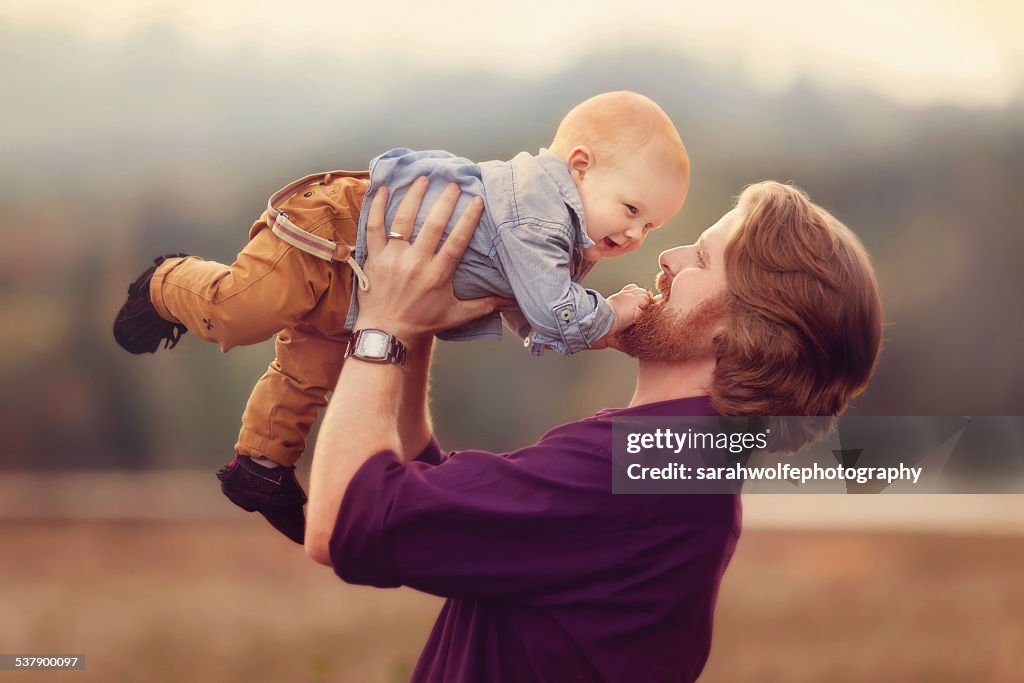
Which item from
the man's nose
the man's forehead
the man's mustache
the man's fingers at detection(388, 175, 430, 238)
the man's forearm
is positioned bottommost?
the man's forearm

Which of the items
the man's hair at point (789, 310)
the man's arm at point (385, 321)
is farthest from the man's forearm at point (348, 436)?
the man's hair at point (789, 310)

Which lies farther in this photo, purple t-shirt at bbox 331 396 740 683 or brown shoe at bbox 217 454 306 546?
brown shoe at bbox 217 454 306 546

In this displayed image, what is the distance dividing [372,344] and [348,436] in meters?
0.15

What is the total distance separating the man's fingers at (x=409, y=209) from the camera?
1441 millimetres

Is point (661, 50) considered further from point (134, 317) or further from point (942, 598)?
point (134, 317)

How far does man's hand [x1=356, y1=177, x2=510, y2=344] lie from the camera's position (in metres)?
1.42

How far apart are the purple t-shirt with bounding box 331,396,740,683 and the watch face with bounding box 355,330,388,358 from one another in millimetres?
157

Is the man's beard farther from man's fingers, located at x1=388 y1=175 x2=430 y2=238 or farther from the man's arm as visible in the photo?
man's fingers, located at x1=388 y1=175 x2=430 y2=238

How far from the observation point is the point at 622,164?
149cm

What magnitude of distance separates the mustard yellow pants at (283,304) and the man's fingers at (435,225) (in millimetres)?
132

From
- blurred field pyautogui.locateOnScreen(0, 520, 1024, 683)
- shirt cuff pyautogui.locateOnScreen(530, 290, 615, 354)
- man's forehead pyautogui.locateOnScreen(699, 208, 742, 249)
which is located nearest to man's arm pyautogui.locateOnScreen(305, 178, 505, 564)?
shirt cuff pyautogui.locateOnScreen(530, 290, 615, 354)
